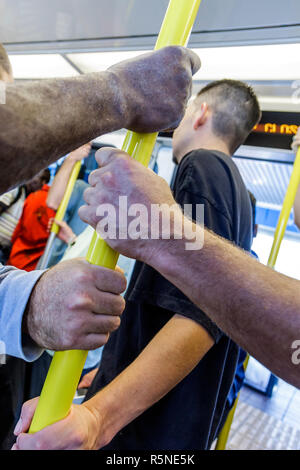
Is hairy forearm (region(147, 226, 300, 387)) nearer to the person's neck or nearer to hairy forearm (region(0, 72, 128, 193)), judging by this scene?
hairy forearm (region(0, 72, 128, 193))

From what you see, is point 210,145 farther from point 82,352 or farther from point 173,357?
point 82,352

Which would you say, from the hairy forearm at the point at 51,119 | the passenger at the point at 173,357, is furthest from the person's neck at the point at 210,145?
the hairy forearm at the point at 51,119

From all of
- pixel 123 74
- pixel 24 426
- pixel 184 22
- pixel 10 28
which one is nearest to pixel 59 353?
pixel 24 426

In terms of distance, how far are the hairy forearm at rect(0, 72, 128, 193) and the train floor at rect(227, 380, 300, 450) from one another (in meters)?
2.82

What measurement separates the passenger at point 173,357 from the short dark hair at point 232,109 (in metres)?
0.30

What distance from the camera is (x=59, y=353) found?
56 cm

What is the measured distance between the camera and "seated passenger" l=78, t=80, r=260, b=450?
72 cm

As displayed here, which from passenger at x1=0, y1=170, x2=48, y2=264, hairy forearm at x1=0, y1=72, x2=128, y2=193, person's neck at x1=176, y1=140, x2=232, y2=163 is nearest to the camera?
hairy forearm at x1=0, y1=72, x2=128, y2=193

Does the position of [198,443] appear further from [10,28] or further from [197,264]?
[10,28]

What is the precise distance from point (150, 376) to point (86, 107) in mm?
568

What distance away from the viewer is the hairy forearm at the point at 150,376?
0.69 m

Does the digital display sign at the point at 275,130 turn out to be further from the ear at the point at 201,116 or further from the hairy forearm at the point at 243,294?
the hairy forearm at the point at 243,294

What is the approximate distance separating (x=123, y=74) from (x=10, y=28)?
1.39 metres

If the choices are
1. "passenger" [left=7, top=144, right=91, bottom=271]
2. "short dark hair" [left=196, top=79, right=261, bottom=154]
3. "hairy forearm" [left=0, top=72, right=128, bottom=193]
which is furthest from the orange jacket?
"hairy forearm" [left=0, top=72, right=128, bottom=193]
